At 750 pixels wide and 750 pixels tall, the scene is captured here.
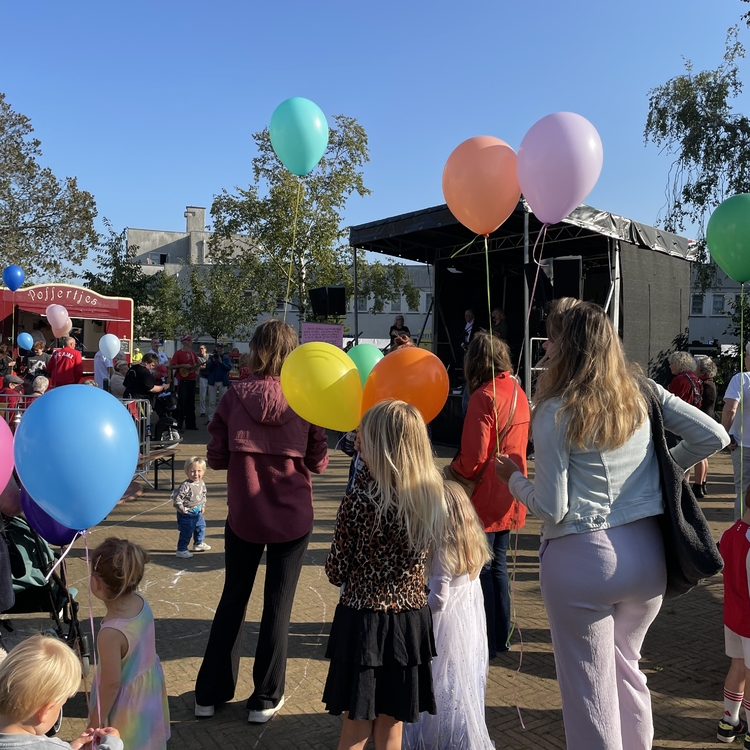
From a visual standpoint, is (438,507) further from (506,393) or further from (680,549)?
(506,393)

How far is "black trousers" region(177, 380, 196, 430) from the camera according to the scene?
1427 centimetres

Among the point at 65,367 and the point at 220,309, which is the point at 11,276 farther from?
the point at 220,309

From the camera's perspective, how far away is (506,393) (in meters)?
3.74


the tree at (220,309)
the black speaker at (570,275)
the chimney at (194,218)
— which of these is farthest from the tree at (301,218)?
the chimney at (194,218)

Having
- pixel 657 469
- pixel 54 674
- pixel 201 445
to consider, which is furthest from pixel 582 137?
pixel 201 445

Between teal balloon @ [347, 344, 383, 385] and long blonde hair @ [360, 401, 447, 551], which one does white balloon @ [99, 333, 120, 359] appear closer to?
teal balloon @ [347, 344, 383, 385]

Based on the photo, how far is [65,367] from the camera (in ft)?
36.1

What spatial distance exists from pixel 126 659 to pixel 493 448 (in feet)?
6.94

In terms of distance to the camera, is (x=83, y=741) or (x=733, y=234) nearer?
(x=83, y=741)

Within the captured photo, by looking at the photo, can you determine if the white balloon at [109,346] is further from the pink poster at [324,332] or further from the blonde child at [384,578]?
the blonde child at [384,578]

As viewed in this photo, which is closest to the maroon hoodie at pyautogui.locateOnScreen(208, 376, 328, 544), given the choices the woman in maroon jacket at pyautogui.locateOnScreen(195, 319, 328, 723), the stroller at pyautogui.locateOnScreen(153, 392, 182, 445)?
the woman in maroon jacket at pyautogui.locateOnScreen(195, 319, 328, 723)

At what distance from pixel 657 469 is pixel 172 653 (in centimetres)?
301

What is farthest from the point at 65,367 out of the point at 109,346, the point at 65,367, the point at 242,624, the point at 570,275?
the point at 242,624

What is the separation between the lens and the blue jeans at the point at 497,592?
3.73 meters
